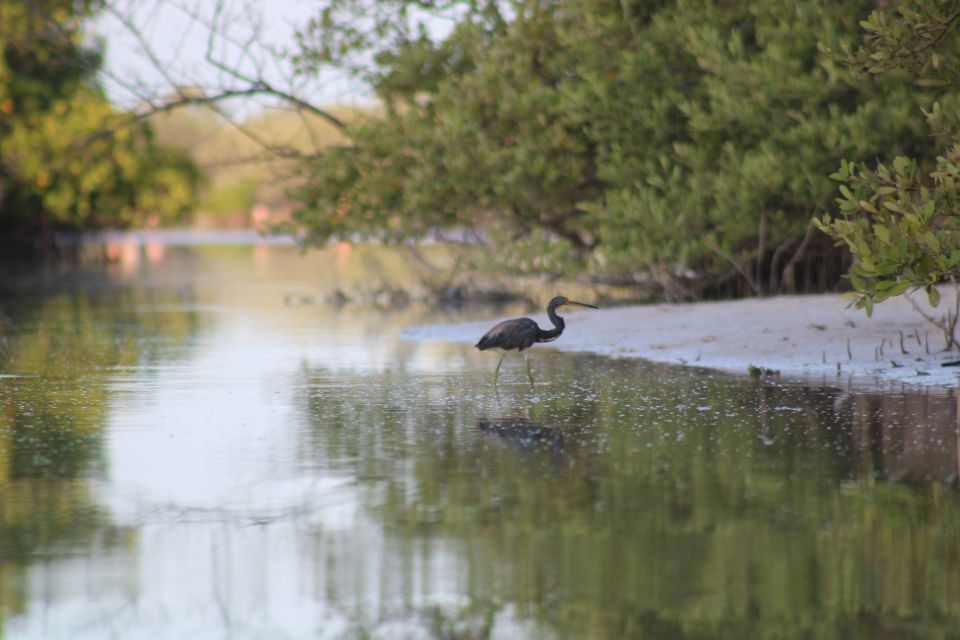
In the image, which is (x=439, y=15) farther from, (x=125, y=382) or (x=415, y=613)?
(x=415, y=613)

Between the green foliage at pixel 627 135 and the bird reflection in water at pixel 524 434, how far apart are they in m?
8.36

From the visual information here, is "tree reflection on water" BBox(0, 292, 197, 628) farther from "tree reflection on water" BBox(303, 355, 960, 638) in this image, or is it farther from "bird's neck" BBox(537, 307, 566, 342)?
"bird's neck" BBox(537, 307, 566, 342)

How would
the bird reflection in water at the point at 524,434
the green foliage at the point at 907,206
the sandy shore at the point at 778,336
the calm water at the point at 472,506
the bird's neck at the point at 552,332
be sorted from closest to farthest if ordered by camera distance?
the calm water at the point at 472,506, the bird reflection in water at the point at 524,434, the green foliage at the point at 907,206, the bird's neck at the point at 552,332, the sandy shore at the point at 778,336

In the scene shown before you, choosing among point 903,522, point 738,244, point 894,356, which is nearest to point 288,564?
point 903,522

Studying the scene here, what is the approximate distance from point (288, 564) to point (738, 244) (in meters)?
15.1

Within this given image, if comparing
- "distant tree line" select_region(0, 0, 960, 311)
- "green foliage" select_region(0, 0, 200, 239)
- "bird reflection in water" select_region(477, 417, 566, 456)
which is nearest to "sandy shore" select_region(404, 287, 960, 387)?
"distant tree line" select_region(0, 0, 960, 311)

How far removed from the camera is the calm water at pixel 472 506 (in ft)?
19.4

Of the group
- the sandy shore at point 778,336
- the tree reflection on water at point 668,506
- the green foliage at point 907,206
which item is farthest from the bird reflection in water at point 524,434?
the sandy shore at point 778,336

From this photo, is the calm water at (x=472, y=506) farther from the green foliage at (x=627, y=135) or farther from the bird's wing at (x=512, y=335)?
the green foliage at (x=627, y=135)

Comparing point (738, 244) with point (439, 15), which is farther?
point (439, 15)

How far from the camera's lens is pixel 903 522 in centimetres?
744

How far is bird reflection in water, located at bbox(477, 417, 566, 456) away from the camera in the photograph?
32.7 ft

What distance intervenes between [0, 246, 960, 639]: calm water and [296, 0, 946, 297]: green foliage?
471cm

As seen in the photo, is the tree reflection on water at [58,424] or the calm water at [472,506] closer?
the calm water at [472,506]
